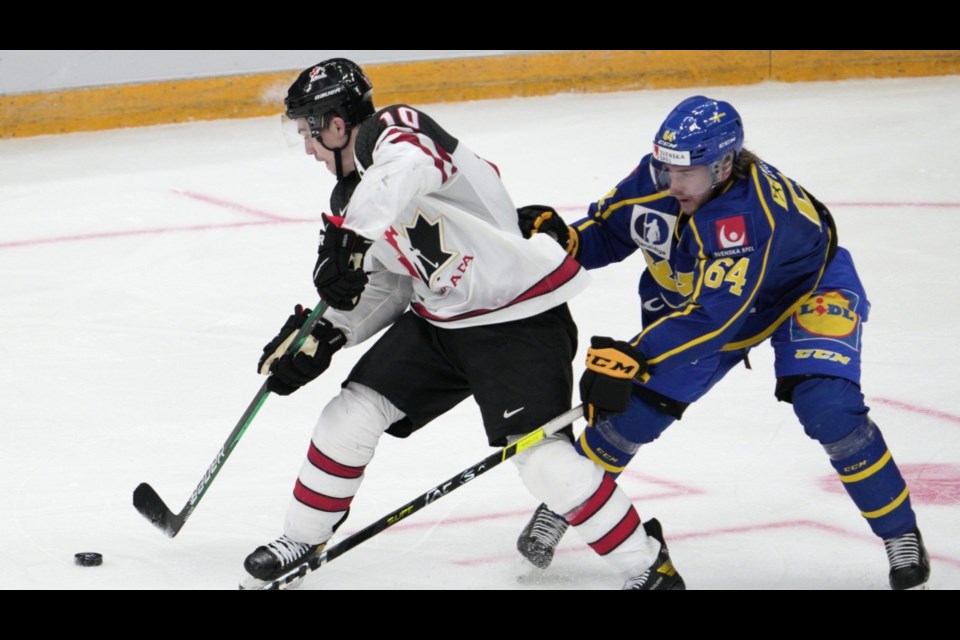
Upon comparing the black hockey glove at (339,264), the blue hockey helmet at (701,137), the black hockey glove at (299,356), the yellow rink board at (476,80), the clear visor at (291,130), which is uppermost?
the yellow rink board at (476,80)

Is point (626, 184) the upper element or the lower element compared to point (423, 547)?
upper

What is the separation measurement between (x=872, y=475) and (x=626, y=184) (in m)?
0.77

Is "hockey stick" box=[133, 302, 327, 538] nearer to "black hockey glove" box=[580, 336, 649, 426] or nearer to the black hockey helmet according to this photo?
the black hockey helmet

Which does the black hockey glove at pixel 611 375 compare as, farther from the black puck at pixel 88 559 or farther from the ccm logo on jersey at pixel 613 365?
the black puck at pixel 88 559

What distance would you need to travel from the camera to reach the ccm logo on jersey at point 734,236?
103 inches

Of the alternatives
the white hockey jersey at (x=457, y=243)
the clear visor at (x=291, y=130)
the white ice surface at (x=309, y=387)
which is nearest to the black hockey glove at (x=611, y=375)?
the white hockey jersey at (x=457, y=243)

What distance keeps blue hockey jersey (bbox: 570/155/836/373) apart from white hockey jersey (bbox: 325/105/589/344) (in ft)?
0.66

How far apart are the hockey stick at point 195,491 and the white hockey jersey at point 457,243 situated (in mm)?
267

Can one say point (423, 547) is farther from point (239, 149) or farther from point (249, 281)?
point (239, 149)

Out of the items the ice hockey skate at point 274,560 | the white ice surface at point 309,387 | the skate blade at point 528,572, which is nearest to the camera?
the ice hockey skate at point 274,560

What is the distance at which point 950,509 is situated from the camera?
126 inches

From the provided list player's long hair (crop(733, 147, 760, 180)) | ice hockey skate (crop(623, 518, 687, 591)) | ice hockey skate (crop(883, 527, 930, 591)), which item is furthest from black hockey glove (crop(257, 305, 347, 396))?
ice hockey skate (crop(883, 527, 930, 591))

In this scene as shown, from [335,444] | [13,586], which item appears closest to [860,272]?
[335,444]
